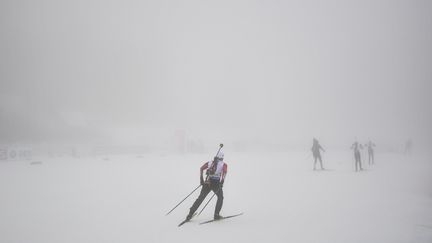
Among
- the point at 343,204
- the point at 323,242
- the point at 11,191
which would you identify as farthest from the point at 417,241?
the point at 11,191

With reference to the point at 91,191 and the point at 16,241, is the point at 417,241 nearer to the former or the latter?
the point at 16,241

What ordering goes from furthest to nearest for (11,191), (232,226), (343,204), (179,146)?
(179,146) → (11,191) → (343,204) → (232,226)

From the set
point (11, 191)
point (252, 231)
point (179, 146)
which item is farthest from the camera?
point (179, 146)

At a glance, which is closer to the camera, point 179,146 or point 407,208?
point 407,208

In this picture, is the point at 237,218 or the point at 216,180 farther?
the point at 237,218

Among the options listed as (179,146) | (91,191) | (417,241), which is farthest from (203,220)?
(179,146)

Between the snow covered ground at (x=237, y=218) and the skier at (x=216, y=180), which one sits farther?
the skier at (x=216, y=180)

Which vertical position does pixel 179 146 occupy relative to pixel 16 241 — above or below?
below

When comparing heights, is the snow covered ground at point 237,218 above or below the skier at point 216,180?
below

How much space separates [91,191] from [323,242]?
11.1m

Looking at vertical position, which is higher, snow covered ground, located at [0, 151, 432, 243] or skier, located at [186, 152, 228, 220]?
skier, located at [186, 152, 228, 220]

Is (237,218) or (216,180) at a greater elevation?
(216,180)

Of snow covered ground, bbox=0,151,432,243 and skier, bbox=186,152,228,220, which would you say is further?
skier, bbox=186,152,228,220

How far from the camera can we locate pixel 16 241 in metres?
5.08
